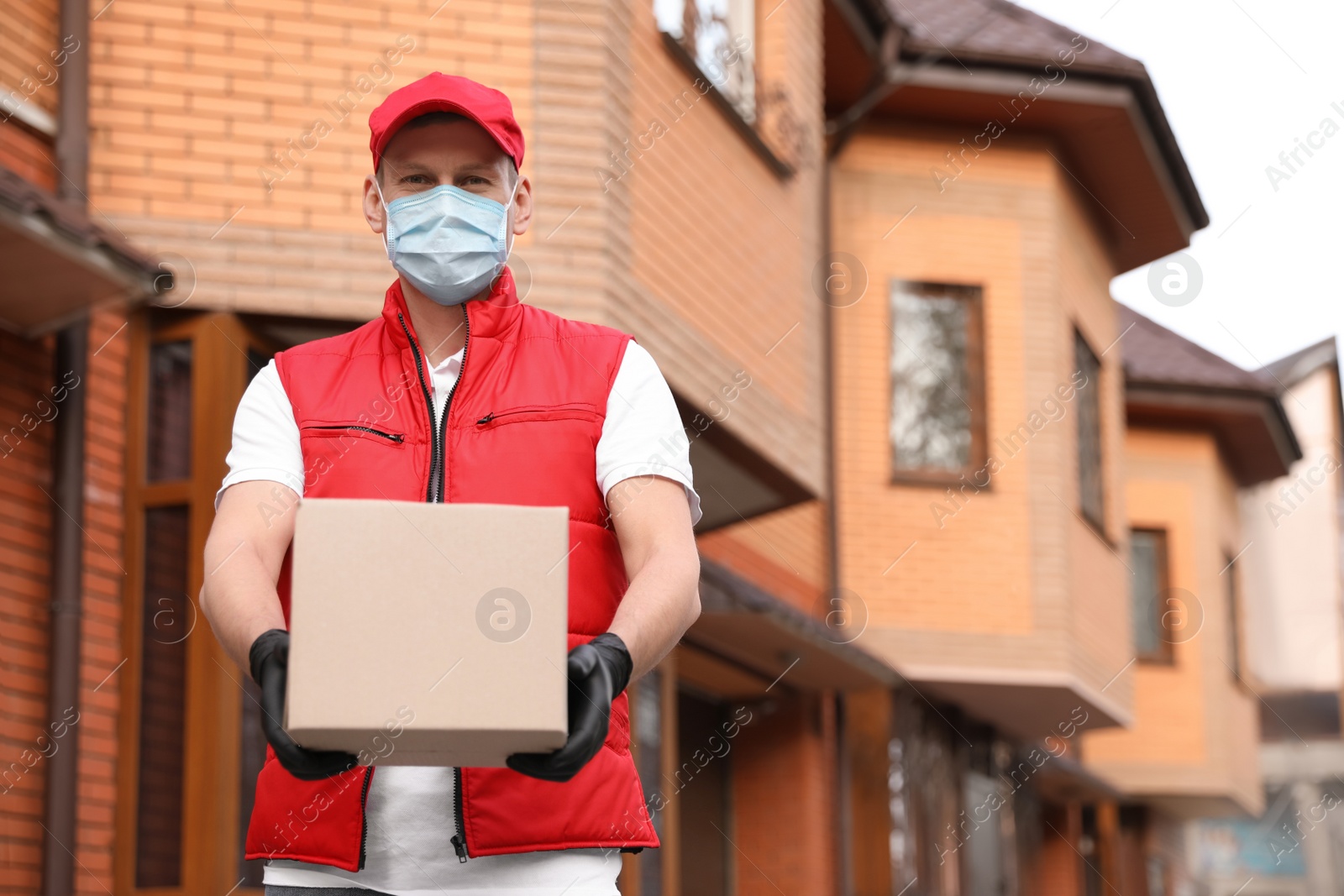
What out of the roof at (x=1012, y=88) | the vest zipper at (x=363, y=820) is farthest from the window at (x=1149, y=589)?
the vest zipper at (x=363, y=820)

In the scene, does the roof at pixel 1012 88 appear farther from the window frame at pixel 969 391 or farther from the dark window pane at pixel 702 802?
the dark window pane at pixel 702 802

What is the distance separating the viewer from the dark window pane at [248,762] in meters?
7.56

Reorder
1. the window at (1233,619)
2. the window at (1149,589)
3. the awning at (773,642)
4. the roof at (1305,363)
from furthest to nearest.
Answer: the roof at (1305,363)
the window at (1233,619)
the window at (1149,589)
the awning at (773,642)

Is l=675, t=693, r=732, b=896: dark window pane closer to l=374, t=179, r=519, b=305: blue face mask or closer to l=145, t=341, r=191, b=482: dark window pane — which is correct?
l=145, t=341, r=191, b=482: dark window pane

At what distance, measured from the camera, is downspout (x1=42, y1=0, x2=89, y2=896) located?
280 inches

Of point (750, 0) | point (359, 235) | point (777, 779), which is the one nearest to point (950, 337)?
point (777, 779)

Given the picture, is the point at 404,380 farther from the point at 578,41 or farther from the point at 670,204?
the point at 670,204

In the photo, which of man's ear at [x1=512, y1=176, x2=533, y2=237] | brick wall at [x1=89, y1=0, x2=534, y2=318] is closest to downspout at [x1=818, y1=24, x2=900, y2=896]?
brick wall at [x1=89, y1=0, x2=534, y2=318]

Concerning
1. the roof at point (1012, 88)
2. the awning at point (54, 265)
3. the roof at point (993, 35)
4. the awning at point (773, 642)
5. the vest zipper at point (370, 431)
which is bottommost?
the vest zipper at point (370, 431)

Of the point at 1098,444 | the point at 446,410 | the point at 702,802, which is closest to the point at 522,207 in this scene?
the point at 446,410

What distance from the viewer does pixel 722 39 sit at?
36.6 ft

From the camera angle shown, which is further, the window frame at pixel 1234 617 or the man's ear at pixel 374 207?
the window frame at pixel 1234 617

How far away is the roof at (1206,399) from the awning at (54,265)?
1690 cm

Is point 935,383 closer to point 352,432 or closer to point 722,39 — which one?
point 722,39
